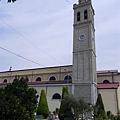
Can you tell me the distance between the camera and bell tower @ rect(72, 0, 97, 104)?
24.4 m

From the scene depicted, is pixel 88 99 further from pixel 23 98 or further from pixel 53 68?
pixel 23 98

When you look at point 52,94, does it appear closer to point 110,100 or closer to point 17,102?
point 110,100

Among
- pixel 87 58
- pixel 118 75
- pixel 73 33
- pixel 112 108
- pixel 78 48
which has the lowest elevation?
pixel 112 108

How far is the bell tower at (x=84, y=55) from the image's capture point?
2444 cm

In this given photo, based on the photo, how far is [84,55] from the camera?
26031mm

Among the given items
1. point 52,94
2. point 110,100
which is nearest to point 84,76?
point 110,100

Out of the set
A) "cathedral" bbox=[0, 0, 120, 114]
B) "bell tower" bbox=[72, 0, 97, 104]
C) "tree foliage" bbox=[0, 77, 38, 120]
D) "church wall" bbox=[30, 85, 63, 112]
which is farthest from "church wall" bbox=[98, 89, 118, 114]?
"tree foliage" bbox=[0, 77, 38, 120]

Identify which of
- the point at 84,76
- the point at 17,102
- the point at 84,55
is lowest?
the point at 17,102

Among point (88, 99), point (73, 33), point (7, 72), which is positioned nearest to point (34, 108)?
point (88, 99)

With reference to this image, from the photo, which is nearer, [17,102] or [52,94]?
[17,102]

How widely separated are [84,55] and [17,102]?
64.8 feet

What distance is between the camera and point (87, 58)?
25.7 meters

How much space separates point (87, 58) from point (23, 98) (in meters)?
18.9

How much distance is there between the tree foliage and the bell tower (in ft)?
55.5
